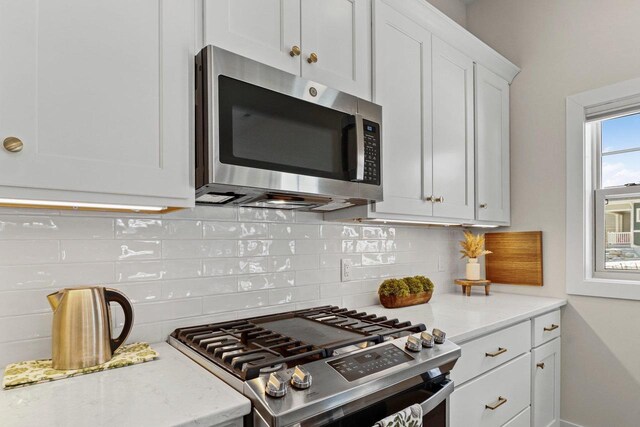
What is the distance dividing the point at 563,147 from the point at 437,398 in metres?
1.91

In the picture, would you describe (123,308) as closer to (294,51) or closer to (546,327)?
(294,51)

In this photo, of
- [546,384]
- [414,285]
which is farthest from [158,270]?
[546,384]

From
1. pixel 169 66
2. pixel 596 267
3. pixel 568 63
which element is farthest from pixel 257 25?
pixel 596 267

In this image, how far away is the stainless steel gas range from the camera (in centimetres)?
96

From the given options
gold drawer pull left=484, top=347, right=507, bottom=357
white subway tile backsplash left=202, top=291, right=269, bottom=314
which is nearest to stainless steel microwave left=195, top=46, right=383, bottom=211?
white subway tile backsplash left=202, top=291, right=269, bottom=314

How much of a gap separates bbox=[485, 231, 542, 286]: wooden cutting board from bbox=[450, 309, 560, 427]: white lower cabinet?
30 cm

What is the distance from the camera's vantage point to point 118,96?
43.2 inches

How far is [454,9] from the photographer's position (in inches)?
115

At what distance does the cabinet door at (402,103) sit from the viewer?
5.99ft

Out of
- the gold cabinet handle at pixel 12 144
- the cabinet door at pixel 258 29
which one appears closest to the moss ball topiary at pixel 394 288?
the cabinet door at pixel 258 29

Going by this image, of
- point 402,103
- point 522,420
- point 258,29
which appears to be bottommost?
point 522,420

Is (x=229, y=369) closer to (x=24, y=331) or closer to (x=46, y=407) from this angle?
(x=46, y=407)

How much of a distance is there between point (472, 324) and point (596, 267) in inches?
49.2

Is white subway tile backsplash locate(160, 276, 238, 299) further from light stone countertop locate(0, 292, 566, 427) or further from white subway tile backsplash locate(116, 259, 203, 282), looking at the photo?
light stone countertop locate(0, 292, 566, 427)
